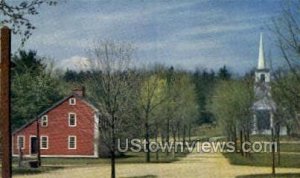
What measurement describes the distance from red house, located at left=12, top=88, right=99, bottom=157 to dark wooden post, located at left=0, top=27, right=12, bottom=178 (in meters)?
57.6

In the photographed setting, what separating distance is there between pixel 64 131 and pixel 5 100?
60324 mm

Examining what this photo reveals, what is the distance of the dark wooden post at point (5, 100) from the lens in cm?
750

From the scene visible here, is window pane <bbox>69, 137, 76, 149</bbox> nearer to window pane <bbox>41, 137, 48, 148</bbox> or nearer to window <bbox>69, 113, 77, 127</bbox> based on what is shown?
window <bbox>69, 113, 77, 127</bbox>

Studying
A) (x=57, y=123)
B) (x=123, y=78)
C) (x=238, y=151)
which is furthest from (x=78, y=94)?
(x=123, y=78)

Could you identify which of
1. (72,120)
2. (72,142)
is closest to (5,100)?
(72,142)

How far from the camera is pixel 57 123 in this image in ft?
221

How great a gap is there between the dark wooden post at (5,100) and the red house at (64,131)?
5764 cm

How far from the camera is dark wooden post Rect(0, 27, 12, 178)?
750 cm

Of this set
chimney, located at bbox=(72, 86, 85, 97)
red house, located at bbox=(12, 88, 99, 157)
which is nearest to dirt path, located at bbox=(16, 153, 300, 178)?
red house, located at bbox=(12, 88, 99, 157)

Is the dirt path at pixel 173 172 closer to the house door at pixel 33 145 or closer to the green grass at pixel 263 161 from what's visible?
the green grass at pixel 263 161

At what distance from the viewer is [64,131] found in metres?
67.2

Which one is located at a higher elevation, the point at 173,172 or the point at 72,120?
the point at 72,120

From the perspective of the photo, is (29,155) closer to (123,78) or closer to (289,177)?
(123,78)

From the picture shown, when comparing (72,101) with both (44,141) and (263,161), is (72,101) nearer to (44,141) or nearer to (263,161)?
(44,141)
